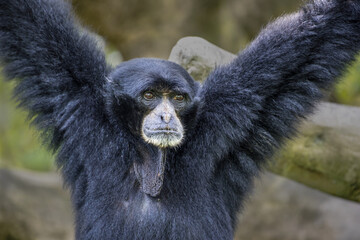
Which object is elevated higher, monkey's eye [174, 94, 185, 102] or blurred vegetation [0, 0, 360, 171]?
blurred vegetation [0, 0, 360, 171]

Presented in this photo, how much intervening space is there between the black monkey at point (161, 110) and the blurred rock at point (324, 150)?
5.74 ft

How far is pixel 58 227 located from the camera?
1241cm

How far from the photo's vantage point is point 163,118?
5.00 meters

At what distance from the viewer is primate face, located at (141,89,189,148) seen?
16.1ft

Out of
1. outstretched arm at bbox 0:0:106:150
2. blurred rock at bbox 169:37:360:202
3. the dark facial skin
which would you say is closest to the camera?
outstretched arm at bbox 0:0:106:150

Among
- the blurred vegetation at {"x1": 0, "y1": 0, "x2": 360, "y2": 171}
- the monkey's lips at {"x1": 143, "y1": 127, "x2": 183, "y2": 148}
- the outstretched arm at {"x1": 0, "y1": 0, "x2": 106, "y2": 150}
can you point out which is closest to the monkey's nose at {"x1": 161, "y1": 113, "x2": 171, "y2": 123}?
the monkey's lips at {"x1": 143, "y1": 127, "x2": 183, "y2": 148}

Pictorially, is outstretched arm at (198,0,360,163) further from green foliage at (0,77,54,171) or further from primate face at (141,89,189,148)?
green foliage at (0,77,54,171)

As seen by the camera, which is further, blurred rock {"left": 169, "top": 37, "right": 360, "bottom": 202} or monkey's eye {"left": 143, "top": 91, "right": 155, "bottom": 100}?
blurred rock {"left": 169, "top": 37, "right": 360, "bottom": 202}

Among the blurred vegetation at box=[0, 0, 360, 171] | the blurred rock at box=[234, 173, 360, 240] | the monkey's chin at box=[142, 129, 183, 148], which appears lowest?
the blurred rock at box=[234, 173, 360, 240]

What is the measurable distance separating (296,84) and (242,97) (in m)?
0.68

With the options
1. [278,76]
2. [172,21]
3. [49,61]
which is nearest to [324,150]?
[278,76]

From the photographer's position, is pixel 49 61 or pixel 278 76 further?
pixel 278 76

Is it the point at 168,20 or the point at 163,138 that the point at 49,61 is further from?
the point at 168,20

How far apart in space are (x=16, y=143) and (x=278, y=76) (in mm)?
16003
